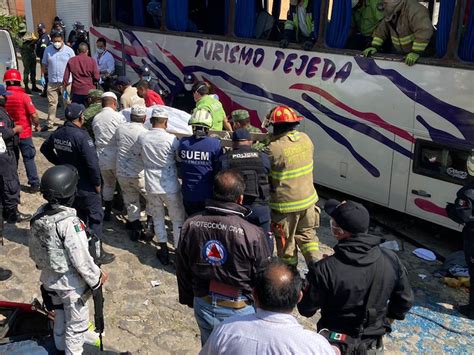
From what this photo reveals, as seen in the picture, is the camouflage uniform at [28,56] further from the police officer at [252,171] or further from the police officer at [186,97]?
the police officer at [252,171]

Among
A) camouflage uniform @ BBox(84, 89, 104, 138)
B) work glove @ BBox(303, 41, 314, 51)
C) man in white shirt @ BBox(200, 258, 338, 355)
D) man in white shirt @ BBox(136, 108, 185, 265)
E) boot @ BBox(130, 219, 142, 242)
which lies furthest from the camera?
work glove @ BBox(303, 41, 314, 51)

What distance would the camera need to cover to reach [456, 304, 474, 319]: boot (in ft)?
16.9

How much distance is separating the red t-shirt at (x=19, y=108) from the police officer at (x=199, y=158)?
3.04 meters

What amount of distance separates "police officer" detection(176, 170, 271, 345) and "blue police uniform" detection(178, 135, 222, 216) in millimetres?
1719

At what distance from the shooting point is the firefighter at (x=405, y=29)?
6.14 metres

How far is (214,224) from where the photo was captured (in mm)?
3307

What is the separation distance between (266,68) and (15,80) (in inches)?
136

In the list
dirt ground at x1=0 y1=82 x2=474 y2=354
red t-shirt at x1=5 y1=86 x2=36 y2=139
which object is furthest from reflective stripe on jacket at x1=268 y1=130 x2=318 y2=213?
red t-shirt at x1=5 y1=86 x2=36 y2=139

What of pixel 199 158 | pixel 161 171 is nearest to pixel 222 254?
pixel 199 158

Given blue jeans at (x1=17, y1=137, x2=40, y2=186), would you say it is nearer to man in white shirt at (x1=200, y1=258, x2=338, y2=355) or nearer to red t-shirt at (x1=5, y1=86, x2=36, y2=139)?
red t-shirt at (x1=5, y1=86, x2=36, y2=139)

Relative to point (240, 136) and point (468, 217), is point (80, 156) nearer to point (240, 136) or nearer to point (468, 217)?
point (240, 136)

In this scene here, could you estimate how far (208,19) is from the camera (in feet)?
29.5

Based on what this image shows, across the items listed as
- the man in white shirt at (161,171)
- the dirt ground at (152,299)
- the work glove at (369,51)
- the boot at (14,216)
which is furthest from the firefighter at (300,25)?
the boot at (14,216)

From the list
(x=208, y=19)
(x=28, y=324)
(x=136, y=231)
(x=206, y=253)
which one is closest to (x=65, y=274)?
(x=28, y=324)
